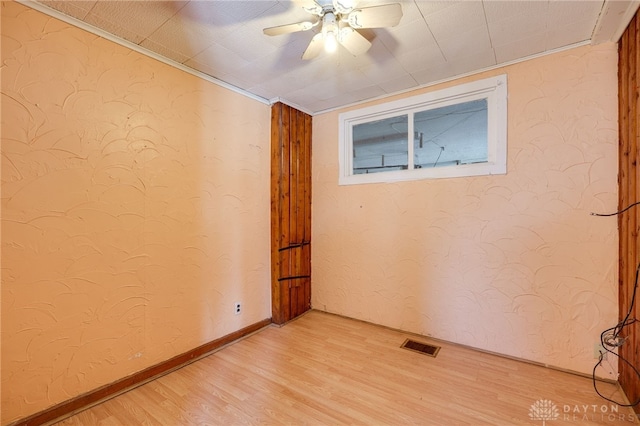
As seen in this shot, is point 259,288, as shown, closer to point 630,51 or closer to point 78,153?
point 78,153

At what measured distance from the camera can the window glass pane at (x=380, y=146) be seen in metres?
2.87

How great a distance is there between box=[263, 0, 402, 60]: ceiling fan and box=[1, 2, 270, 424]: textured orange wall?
1.17m

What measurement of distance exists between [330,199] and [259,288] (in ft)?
4.31

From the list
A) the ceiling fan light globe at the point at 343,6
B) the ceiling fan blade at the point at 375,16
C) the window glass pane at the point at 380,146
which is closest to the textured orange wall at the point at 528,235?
the window glass pane at the point at 380,146

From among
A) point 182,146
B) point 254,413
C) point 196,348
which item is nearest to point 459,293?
point 254,413

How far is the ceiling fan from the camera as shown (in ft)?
4.64

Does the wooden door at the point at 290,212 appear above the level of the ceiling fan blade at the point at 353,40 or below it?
below

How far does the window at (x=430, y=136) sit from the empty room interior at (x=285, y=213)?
2cm

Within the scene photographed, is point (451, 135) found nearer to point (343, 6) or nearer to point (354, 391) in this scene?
point (343, 6)

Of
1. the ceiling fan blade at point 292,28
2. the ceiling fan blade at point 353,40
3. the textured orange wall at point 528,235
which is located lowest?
the textured orange wall at point 528,235

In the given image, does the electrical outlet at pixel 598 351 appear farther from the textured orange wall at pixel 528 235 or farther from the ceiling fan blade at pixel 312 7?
the ceiling fan blade at pixel 312 7

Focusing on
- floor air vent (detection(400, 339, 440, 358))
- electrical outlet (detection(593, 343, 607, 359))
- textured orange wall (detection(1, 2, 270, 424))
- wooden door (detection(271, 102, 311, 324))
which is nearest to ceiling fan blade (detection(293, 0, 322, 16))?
textured orange wall (detection(1, 2, 270, 424))

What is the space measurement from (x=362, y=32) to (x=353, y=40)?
302 millimetres

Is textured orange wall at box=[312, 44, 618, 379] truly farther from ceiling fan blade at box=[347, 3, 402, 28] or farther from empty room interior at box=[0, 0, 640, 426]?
ceiling fan blade at box=[347, 3, 402, 28]
